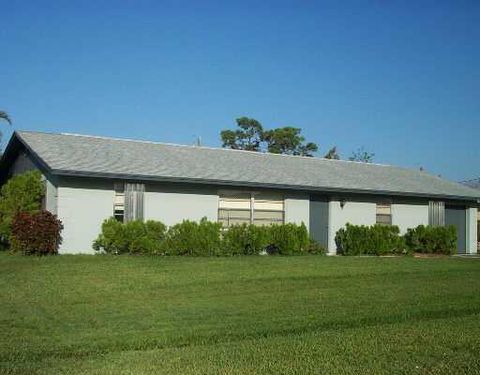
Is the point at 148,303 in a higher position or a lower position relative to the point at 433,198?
lower

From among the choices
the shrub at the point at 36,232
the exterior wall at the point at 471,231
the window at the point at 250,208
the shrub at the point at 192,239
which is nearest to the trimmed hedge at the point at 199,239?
the shrub at the point at 192,239

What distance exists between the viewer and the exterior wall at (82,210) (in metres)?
19.8

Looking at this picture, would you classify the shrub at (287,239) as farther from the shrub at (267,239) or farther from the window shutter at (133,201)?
the window shutter at (133,201)

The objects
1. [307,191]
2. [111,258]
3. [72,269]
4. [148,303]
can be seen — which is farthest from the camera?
[307,191]

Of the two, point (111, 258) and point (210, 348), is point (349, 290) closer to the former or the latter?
point (210, 348)

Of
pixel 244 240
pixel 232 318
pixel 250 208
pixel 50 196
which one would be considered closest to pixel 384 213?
pixel 250 208

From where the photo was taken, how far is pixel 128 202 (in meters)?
20.8

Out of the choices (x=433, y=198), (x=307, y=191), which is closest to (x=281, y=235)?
(x=307, y=191)

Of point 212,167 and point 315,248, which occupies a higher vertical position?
point 212,167

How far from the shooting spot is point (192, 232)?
20594mm

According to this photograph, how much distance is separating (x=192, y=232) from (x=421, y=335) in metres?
12.8

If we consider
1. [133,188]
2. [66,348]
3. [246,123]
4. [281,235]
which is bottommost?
[66,348]

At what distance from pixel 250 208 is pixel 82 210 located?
6133 millimetres

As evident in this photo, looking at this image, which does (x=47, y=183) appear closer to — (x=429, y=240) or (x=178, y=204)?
(x=178, y=204)
